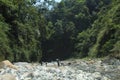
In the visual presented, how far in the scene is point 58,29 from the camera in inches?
2785

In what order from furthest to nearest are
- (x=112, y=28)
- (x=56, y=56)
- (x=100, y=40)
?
1. (x=56, y=56)
2. (x=100, y=40)
3. (x=112, y=28)

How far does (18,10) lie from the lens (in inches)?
1506

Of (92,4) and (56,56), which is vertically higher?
(92,4)

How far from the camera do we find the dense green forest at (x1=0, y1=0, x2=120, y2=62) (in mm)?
35384

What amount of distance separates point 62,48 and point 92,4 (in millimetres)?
10645

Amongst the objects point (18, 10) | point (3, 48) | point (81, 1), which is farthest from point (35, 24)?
point (81, 1)

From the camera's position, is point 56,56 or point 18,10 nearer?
point 18,10

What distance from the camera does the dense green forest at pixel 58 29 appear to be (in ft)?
116

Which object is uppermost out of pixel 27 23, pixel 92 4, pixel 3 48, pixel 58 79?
pixel 92 4

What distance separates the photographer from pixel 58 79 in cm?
1611

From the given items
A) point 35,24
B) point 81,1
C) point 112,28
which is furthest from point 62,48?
point 112,28

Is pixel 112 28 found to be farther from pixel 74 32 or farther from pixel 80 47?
pixel 74 32

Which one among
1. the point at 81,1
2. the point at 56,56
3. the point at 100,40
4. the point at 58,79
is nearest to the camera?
the point at 58,79

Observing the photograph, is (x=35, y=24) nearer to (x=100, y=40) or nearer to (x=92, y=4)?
(x=100, y=40)
